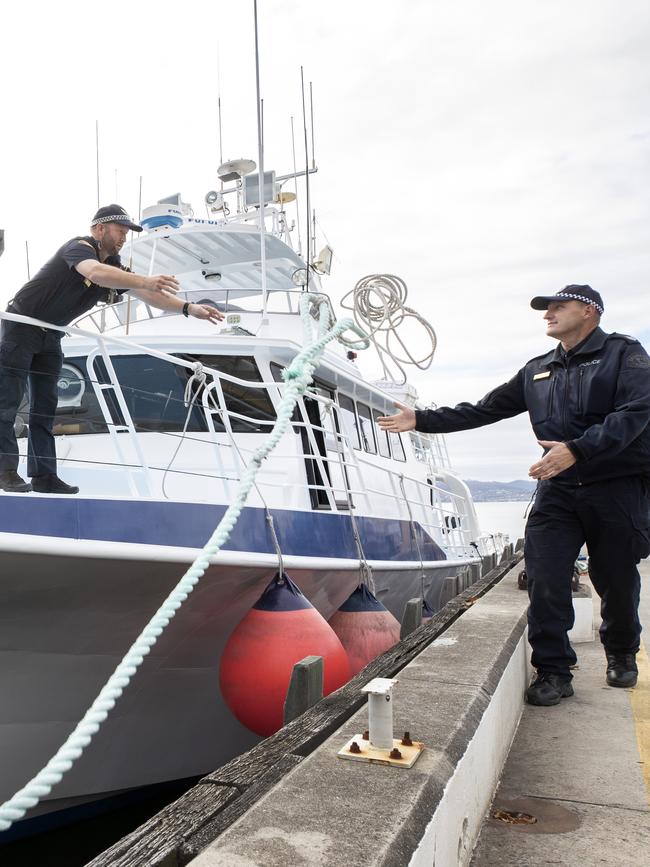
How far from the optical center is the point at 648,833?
6.72ft

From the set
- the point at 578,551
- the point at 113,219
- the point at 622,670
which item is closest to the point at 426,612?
the point at 622,670

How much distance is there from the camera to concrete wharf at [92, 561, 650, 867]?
4.90 feet

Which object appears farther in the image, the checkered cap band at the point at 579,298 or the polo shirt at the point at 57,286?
the polo shirt at the point at 57,286

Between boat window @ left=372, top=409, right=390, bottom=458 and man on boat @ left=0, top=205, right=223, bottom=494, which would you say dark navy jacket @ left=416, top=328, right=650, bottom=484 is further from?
boat window @ left=372, top=409, right=390, bottom=458

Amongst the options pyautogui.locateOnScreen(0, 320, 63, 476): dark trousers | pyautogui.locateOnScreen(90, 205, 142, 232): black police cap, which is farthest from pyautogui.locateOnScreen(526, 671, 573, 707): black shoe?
pyautogui.locateOnScreen(90, 205, 142, 232): black police cap

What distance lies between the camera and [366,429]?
723 centimetres

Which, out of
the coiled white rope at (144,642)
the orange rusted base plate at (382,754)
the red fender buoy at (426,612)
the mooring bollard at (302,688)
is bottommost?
the red fender buoy at (426,612)

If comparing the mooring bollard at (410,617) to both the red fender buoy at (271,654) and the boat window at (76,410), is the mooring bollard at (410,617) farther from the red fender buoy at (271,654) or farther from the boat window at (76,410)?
the boat window at (76,410)

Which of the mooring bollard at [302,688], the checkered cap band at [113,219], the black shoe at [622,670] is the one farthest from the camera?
the checkered cap band at [113,219]

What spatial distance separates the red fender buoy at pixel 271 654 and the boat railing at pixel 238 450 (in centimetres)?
72

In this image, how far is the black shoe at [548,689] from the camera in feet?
10.6

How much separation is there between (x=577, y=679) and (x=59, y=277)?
3.43 m

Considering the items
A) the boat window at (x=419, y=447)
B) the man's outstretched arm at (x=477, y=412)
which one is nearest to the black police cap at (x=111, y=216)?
the man's outstretched arm at (x=477, y=412)

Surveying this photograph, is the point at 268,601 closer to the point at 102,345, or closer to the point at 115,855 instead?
the point at 102,345
